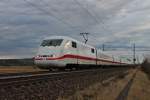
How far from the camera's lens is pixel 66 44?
92.6 ft

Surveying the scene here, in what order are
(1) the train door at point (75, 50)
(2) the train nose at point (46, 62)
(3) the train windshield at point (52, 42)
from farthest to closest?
(1) the train door at point (75, 50) < (3) the train windshield at point (52, 42) < (2) the train nose at point (46, 62)

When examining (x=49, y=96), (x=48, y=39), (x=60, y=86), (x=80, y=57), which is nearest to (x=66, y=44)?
(x=48, y=39)

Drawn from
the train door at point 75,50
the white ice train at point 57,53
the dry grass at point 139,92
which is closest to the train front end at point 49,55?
the white ice train at point 57,53

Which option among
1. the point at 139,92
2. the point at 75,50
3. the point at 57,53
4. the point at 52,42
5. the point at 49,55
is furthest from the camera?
the point at 75,50

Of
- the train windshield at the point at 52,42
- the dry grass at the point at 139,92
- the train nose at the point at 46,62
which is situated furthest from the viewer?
the train windshield at the point at 52,42

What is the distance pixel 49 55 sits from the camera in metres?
26.3

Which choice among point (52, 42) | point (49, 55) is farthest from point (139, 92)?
point (52, 42)

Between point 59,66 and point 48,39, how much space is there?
3633 millimetres

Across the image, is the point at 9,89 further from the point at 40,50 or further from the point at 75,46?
the point at 75,46

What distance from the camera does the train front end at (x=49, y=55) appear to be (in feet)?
85.1

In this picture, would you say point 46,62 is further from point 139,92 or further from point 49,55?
point 139,92

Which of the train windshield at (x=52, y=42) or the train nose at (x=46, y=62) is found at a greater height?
the train windshield at (x=52, y=42)

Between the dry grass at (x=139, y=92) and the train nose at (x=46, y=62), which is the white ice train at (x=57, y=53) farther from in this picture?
the dry grass at (x=139, y=92)

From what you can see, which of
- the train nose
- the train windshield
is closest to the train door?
the train windshield
